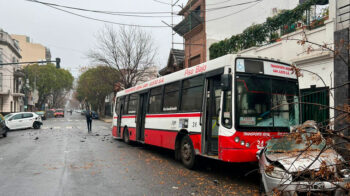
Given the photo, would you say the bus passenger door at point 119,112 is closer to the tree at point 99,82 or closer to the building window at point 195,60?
the building window at point 195,60

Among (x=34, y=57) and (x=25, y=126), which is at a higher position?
(x=34, y=57)

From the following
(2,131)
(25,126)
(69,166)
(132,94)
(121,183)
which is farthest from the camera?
(25,126)

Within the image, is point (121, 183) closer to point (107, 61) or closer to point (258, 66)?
point (258, 66)

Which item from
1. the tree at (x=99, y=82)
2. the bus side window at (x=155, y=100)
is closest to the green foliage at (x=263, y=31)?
the bus side window at (x=155, y=100)

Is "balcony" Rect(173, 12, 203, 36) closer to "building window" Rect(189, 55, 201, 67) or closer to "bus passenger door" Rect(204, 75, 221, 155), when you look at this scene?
"building window" Rect(189, 55, 201, 67)

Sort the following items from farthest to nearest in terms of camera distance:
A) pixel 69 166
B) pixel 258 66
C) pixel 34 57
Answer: pixel 34 57, pixel 69 166, pixel 258 66

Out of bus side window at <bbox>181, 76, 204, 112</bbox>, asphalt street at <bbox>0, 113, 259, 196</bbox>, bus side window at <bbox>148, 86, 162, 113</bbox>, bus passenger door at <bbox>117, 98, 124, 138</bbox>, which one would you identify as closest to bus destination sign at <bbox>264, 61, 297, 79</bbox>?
bus side window at <bbox>181, 76, 204, 112</bbox>

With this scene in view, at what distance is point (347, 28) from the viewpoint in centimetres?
1082

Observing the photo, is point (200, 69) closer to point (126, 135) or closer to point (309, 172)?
point (309, 172)

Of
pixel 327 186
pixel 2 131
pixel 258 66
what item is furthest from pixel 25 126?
pixel 327 186

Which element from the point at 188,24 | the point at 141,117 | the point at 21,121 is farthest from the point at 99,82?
the point at 141,117

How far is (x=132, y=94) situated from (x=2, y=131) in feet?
31.7

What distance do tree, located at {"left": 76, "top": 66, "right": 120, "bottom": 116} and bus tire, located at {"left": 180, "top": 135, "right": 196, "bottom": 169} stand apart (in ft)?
81.5

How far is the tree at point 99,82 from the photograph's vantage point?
33.8 meters
